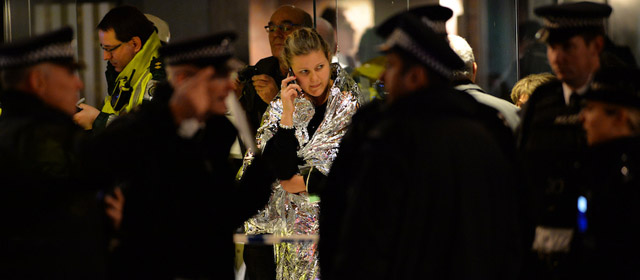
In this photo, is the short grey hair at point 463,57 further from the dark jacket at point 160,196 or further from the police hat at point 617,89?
the dark jacket at point 160,196

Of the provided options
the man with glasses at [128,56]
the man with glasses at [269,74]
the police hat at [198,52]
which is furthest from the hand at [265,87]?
the police hat at [198,52]

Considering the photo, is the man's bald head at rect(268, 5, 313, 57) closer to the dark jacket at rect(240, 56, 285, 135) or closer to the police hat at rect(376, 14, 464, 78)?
the dark jacket at rect(240, 56, 285, 135)

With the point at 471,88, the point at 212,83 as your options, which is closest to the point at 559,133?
the point at 471,88

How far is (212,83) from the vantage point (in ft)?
10.8

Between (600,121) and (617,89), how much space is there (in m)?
0.14

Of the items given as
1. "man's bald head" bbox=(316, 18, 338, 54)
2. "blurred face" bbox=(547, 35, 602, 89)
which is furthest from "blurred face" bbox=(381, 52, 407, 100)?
"man's bald head" bbox=(316, 18, 338, 54)

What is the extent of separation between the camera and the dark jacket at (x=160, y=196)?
3.19 metres

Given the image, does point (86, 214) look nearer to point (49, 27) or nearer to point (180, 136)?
point (180, 136)

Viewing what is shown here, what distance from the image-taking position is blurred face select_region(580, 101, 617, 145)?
137 inches

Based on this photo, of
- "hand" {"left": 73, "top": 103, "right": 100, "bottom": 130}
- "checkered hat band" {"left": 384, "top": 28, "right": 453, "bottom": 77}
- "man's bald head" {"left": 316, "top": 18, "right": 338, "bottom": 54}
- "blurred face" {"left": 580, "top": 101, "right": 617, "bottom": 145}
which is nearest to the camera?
"checkered hat band" {"left": 384, "top": 28, "right": 453, "bottom": 77}

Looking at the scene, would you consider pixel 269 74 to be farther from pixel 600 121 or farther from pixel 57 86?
pixel 600 121

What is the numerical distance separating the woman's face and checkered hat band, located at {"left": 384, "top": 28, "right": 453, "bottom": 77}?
1.91m

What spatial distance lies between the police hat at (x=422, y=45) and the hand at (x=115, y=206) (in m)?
1.13

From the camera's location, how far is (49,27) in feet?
25.2
